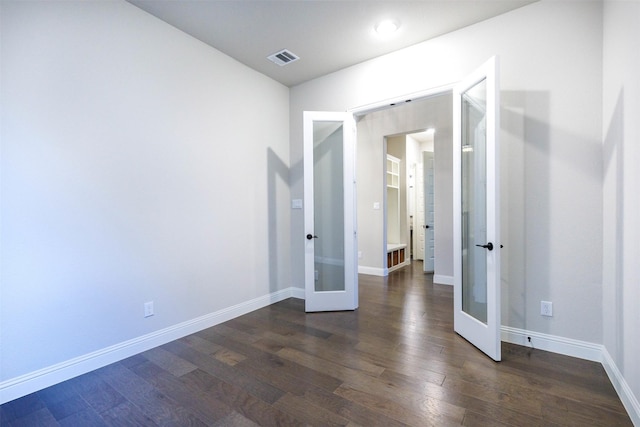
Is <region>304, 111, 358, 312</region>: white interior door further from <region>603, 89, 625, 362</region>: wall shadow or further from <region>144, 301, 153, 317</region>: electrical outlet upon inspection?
<region>603, 89, 625, 362</region>: wall shadow

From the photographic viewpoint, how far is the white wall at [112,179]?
1.87m

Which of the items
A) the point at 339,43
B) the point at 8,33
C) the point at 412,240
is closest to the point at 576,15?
the point at 339,43

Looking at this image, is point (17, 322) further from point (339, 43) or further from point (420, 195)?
point (420, 195)

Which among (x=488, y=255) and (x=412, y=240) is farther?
(x=412, y=240)

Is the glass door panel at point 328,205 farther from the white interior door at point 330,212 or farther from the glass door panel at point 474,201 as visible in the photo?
the glass door panel at point 474,201

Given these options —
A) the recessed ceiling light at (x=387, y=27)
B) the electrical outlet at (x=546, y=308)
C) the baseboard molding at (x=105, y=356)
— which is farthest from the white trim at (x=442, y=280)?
the recessed ceiling light at (x=387, y=27)

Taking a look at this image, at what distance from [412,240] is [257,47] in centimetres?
567

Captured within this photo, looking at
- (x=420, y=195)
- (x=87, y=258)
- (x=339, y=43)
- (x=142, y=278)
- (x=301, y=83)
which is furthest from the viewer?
(x=420, y=195)

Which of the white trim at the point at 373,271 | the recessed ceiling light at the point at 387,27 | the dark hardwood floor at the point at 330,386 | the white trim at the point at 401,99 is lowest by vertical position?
the dark hardwood floor at the point at 330,386

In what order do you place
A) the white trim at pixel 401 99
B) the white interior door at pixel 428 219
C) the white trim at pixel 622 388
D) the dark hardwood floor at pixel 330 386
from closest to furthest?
the white trim at pixel 622 388
the dark hardwood floor at pixel 330 386
the white trim at pixel 401 99
the white interior door at pixel 428 219

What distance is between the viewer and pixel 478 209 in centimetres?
251

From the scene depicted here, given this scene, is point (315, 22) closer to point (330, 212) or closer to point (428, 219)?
point (330, 212)

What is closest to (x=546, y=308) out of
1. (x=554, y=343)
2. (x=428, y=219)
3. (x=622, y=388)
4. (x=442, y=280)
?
(x=554, y=343)

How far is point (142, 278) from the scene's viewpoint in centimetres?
247
